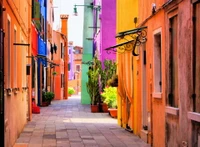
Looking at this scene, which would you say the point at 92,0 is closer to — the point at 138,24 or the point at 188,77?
the point at 138,24

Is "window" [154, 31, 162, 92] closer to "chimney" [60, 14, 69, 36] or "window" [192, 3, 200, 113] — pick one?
"window" [192, 3, 200, 113]

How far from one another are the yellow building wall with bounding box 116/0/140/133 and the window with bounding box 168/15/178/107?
15.8 ft

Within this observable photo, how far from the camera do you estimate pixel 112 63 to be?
95.3ft

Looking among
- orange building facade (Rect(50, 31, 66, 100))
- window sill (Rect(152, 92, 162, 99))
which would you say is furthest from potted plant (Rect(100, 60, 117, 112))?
orange building facade (Rect(50, 31, 66, 100))

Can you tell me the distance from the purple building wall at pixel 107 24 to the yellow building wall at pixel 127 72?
10359 mm

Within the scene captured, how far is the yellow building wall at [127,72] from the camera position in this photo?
54.3 ft

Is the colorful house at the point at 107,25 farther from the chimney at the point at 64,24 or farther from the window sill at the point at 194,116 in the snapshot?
the chimney at the point at 64,24

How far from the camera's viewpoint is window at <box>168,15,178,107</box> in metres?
10.5

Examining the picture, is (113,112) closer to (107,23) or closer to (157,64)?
(107,23)

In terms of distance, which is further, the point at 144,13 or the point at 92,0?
the point at 92,0

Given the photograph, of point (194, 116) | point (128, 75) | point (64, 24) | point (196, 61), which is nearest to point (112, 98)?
point (128, 75)

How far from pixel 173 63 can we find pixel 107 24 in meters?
20.0

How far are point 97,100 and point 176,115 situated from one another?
777 inches

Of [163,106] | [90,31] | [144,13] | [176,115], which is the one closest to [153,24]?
[144,13]
